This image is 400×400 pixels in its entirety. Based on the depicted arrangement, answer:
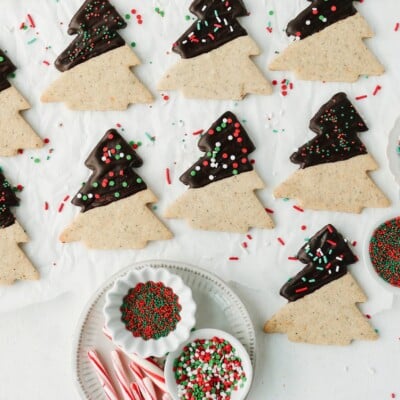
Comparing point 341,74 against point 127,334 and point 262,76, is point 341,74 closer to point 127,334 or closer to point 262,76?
point 262,76

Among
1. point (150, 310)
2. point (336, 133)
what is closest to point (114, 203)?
point (150, 310)

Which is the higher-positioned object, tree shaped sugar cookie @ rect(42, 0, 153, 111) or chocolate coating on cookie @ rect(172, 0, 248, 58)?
tree shaped sugar cookie @ rect(42, 0, 153, 111)

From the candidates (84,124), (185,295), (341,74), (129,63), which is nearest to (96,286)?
(185,295)

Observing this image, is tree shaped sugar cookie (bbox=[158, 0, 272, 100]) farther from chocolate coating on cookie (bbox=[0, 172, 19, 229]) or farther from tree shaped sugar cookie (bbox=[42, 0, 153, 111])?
chocolate coating on cookie (bbox=[0, 172, 19, 229])

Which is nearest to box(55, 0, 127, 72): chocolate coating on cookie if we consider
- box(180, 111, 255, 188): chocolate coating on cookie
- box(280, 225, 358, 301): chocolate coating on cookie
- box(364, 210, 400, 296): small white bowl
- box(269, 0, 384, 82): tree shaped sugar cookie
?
box(180, 111, 255, 188): chocolate coating on cookie

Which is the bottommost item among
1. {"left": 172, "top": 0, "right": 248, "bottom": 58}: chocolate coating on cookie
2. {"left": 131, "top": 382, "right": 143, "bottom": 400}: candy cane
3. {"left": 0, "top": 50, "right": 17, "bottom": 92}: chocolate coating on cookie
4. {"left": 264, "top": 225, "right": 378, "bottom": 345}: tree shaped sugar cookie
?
{"left": 264, "top": 225, "right": 378, "bottom": 345}: tree shaped sugar cookie

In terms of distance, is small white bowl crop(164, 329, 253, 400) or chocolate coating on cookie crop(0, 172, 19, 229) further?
chocolate coating on cookie crop(0, 172, 19, 229)

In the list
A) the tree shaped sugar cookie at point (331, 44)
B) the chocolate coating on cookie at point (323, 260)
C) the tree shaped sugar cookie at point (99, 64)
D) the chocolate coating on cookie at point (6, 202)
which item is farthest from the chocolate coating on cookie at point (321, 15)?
the chocolate coating on cookie at point (6, 202)
